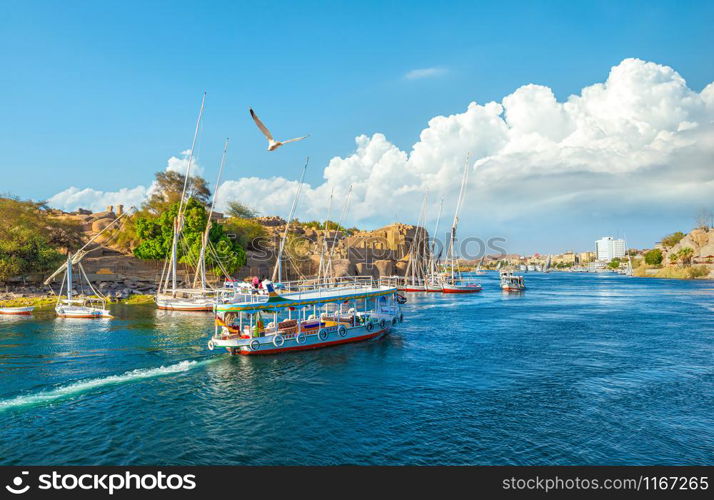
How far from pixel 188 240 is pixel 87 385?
172 ft

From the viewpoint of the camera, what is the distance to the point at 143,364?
26.2 meters

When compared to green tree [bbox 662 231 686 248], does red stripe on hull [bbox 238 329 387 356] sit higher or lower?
lower

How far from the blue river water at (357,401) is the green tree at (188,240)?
33.9 meters

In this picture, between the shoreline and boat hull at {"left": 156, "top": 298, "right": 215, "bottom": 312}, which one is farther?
boat hull at {"left": 156, "top": 298, "right": 215, "bottom": 312}

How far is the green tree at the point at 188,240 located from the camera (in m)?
70.6

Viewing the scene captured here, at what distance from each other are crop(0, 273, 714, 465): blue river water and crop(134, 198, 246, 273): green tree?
111 ft

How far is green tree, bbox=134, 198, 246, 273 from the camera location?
2778 inches

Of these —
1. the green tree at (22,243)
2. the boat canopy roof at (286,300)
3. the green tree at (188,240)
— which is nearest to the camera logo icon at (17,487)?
the boat canopy roof at (286,300)

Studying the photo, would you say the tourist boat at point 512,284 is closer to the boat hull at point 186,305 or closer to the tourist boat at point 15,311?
the boat hull at point 186,305

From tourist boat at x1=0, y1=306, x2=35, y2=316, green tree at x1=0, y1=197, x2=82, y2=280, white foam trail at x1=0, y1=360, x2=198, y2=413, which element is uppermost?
green tree at x1=0, y1=197, x2=82, y2=280

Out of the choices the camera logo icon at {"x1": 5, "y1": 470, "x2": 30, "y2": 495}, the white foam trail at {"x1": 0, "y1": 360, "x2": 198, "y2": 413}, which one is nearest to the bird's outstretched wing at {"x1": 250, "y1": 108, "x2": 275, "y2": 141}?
the white foam trail at {"x1": 0, "y1": 360, "x2": 198, "y2": 413}

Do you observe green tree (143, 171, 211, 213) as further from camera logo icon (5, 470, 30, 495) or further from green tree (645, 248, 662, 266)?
green tree (645, 248, 662, 266)

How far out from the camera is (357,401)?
66.9ft

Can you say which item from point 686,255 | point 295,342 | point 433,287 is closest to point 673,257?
point 686,255
